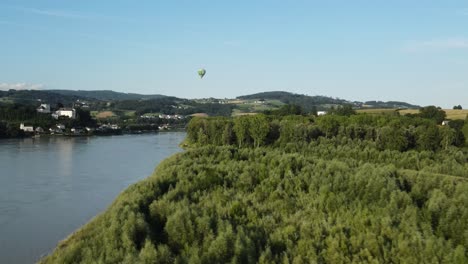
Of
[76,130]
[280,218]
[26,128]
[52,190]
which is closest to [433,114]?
[52,190]

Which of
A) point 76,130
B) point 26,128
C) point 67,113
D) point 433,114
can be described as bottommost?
point 76,130

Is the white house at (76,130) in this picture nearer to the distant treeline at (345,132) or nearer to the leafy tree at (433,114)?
the distant treeline at (345,132)

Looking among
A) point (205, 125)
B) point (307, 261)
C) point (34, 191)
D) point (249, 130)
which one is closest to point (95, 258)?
point (307, 261)

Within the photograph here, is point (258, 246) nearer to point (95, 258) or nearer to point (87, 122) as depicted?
point (95, 258)

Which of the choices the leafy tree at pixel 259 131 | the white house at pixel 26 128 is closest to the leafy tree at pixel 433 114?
the leafy tree at pixel 259 131

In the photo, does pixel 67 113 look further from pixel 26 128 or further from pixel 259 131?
pixel 259 131

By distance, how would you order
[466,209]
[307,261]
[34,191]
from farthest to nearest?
[34,191], [466,209], [307,261]

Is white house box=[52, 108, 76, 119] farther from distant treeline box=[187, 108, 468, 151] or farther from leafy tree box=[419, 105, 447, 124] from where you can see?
leafy tree box=[419, 105, 447, 124]

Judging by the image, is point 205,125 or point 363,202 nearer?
point 363,202

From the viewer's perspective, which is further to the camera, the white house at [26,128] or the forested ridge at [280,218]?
the white house at [26,128]
